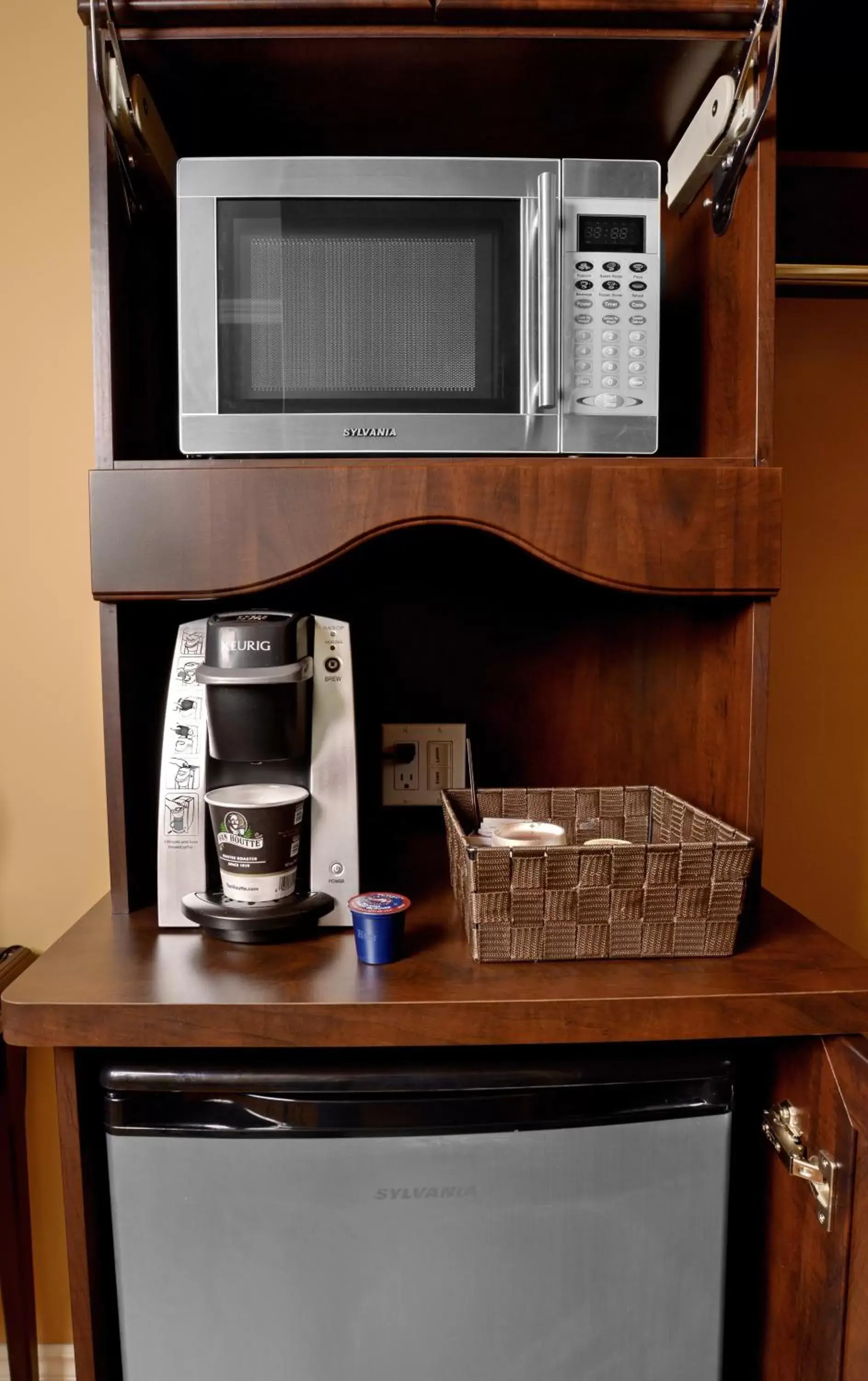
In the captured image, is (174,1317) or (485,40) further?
(485,40)

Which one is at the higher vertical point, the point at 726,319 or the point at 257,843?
the point at 726,319

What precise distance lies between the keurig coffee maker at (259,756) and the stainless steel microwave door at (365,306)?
0.24 meters

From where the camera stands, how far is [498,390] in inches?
43.1

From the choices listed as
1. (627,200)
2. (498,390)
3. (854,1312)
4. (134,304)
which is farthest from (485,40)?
(854,1312)

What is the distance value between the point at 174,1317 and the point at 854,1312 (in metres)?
0.67

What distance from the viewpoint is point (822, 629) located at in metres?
1.57

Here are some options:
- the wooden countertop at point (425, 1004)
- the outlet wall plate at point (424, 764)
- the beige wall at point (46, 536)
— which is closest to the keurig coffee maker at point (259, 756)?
the wooden countertop at point (425, 1004)

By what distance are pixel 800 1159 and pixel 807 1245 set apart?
0.10m

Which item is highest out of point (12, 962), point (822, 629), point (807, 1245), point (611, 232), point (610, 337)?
point (611, 232)

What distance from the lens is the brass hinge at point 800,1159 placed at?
88 cm

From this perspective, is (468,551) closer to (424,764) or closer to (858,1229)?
(424,764)

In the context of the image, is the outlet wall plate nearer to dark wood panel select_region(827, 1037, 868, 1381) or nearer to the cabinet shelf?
dark wood panel select_region(827, 1037, 868, 1381)

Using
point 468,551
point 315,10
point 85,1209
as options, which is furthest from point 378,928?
point 315,10

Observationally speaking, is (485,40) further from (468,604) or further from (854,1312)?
(854,1312)
